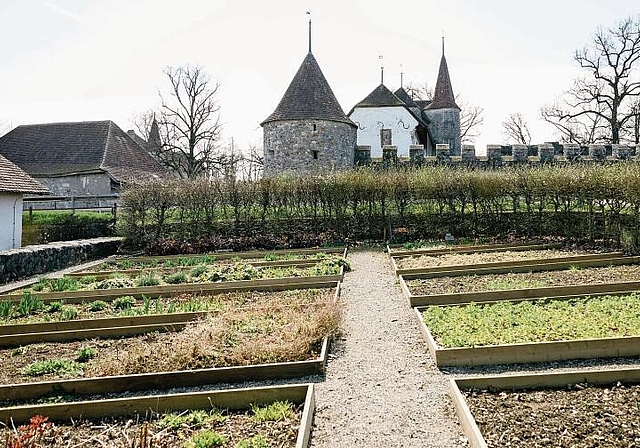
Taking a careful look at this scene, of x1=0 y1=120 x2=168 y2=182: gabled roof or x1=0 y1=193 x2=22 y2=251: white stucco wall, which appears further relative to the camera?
x1=0 y1=120 x2=168 y2=182: gabled roof

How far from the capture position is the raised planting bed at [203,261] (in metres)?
13.8

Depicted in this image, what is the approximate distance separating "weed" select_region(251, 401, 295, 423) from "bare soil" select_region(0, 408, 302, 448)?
48 mm

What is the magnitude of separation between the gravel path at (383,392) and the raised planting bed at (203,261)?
5430mm

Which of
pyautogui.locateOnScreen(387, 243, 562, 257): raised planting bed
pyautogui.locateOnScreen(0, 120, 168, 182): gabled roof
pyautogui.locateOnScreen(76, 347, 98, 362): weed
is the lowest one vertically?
pyautogui.locateOnScreen(76, 347, 98, 362): weed

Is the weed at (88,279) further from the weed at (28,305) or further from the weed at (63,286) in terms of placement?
the weed at (28,305)

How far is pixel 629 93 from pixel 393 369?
3813 cm

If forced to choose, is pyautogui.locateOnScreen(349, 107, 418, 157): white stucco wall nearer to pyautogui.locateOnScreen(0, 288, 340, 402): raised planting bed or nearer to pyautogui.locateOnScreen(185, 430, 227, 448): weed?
pyautogui.locateOnScreen(0, 288, 340, 402): raised planting bed

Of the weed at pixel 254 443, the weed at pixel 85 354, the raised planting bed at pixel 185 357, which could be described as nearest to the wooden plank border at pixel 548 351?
the raised planting bed at pixel 185 357

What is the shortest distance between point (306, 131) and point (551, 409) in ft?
76.9

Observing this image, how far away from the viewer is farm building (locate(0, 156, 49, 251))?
16859 mm

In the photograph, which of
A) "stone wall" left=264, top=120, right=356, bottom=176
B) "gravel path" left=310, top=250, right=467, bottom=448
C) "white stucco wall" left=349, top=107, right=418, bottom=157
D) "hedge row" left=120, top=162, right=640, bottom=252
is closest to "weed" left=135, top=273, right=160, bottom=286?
"gravel path" left=310, top=250, right=467, bottom=448

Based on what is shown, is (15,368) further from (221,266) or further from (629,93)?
(629,93)

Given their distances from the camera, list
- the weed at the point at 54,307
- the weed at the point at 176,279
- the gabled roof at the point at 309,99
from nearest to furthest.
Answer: the weed at the point at 54,307
the weed at the point at 176,279
the gabled roof at the point at 309,99

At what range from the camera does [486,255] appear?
14.3 m
